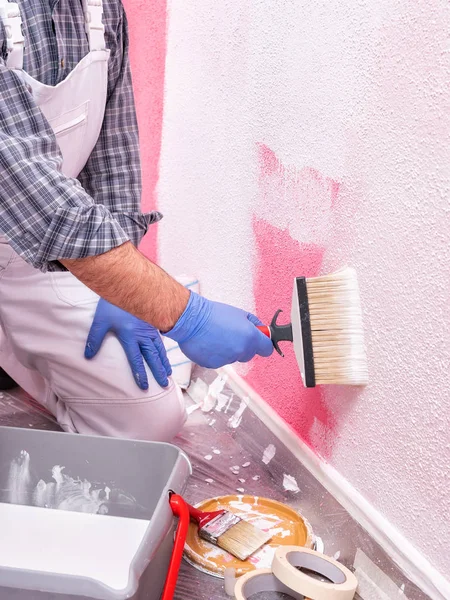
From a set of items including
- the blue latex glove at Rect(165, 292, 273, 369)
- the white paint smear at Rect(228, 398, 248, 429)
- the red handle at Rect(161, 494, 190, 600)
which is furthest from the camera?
the white paint smear at Rect(228, 398, 248, 429)

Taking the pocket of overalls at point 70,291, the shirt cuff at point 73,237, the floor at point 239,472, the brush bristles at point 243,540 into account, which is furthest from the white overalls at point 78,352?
the shirt cuff at point 73,237

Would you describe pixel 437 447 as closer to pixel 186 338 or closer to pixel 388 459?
pixel 388 459

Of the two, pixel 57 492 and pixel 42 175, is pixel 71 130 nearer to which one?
pixel 42 175

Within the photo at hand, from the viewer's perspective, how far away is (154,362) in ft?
4.72

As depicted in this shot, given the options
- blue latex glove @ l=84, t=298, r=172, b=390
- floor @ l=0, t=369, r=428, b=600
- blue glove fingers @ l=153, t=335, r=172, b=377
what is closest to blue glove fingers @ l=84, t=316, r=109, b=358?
blue latex glove @ l=84, t=298, r=172, b=390

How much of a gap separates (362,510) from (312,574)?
12 centimetres

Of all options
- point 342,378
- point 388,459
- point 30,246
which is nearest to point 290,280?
point 342,378

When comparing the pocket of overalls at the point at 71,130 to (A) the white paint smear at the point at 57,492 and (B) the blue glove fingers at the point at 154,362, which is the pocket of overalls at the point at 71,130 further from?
(A) the white paint smear at the point at 57,492

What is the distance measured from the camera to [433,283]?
3.05 feet

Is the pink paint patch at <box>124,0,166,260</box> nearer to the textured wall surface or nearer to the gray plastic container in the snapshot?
the textured wall surface

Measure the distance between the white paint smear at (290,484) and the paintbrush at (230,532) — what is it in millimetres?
120

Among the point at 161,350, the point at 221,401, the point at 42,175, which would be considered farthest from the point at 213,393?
the point at 42,175

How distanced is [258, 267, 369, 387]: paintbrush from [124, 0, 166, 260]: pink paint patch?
32.5 inches

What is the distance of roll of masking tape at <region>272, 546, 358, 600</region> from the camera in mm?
980
